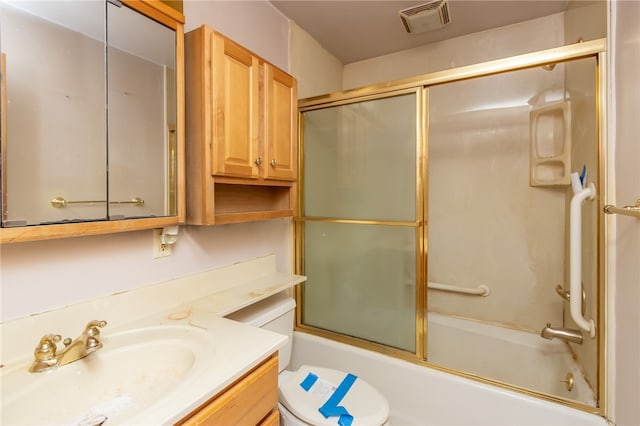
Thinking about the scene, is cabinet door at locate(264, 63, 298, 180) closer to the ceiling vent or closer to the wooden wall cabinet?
the wooden wall cabinet

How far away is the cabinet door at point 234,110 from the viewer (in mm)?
1151

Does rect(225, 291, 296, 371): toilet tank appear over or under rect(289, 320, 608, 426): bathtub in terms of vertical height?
over

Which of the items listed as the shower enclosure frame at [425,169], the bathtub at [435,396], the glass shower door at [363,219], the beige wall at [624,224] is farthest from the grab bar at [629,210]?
the bathtub at [435,396]

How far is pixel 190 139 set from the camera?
3.85ft

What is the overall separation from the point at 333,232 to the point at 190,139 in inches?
39.9

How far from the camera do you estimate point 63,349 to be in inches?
33.8

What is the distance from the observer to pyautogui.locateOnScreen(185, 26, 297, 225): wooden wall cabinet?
114 centimetres

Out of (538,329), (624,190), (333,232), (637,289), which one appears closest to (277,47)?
(333,232)

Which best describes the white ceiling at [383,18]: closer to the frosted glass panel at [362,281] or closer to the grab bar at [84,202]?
the frosted glass panel at [362,281]

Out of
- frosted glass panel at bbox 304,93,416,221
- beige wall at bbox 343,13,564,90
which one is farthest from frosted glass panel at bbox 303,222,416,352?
beige wall at bbox 343,13,564,90

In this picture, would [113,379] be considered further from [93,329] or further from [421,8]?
[421,8]

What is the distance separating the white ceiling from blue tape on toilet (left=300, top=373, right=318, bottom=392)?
6.56 feet

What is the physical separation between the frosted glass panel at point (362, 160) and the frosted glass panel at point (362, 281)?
12 cm

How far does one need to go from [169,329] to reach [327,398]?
687 mm
